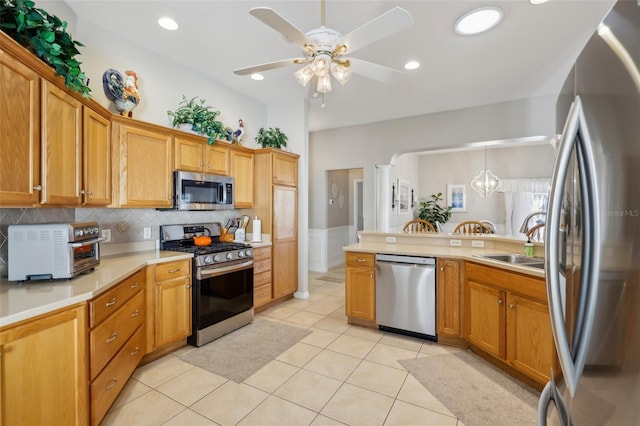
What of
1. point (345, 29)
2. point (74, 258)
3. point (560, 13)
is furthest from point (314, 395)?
point (560, 13)

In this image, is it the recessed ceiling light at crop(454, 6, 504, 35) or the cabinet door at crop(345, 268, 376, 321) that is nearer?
the recessed ceiling light at crop(454, 6, 504, 35)

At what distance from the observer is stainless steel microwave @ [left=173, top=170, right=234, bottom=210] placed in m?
3.00

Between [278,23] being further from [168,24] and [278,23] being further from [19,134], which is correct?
[168,24]

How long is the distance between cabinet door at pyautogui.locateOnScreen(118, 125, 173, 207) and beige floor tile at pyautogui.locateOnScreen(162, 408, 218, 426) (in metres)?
1.79

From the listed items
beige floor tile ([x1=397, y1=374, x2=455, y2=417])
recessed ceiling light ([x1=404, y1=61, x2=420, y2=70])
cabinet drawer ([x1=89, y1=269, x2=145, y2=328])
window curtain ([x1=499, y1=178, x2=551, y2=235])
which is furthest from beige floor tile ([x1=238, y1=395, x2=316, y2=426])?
window curtain ([x1=499, y1=178, x2=551, y2=235])

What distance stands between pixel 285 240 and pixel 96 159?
237cm

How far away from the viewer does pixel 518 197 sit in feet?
24.3

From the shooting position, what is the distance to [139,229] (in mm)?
2982

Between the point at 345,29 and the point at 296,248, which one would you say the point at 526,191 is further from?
the point at 345,29

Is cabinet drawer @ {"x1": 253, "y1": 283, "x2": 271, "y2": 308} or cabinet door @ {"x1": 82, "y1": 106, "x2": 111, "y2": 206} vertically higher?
cabinet door @ {"x1": 82, "y1": 106, "x2": 111, "y2": 206}

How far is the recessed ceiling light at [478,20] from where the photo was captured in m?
2.34

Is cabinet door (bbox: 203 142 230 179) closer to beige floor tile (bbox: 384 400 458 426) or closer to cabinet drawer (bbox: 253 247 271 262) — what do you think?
cabinet drawer (bbox: 253 247 271 262)

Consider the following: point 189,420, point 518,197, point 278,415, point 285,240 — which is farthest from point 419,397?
point 518,197

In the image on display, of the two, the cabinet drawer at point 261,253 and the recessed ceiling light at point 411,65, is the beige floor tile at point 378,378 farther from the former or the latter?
the recessed ceiling light at point 411,65
